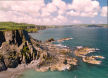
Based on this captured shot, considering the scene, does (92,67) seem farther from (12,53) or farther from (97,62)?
(12,53)

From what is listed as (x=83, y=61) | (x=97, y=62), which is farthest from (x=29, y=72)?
(x=97, y=62)

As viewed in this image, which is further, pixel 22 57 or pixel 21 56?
pixel 22 57

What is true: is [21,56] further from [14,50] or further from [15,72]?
[15,72]

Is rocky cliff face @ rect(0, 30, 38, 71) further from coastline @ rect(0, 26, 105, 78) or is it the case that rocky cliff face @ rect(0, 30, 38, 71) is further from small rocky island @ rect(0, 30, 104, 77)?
coastline @ rect(0, 26, 105, 78)

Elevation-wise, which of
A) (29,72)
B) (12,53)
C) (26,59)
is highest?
(12,53)

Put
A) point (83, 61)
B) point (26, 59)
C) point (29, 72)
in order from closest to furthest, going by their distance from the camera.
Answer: point (29, 72), point (26, 59), point (83, 61)

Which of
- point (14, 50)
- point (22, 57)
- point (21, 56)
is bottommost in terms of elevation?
point (22, 57)

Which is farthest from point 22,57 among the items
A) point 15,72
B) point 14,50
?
point 15,72

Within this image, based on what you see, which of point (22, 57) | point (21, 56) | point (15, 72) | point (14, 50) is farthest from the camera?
point (14, 50)
